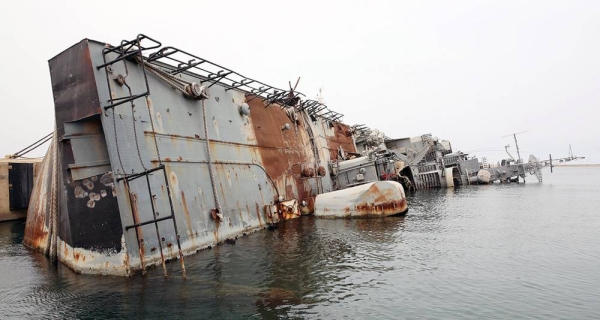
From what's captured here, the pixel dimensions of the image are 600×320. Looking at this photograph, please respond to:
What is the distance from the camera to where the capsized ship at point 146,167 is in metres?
10.5

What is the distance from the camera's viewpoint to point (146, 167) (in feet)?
37.9

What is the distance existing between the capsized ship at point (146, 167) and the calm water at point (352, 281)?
0.99 m

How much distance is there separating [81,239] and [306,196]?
1529 centimetres

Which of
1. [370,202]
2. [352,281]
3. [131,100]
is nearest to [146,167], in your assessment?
[131,100]

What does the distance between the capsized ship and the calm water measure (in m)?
0.99

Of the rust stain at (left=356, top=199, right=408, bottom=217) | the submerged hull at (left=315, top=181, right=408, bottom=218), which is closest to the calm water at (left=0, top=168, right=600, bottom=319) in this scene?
the rust stain at (left=356, top=199, right=408, bottom=217)

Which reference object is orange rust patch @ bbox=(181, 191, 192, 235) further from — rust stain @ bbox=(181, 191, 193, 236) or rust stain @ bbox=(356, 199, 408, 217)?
rust stain @ bbox=(356, 199, 408, 217)

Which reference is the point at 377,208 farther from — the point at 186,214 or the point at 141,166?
the point at 141,166

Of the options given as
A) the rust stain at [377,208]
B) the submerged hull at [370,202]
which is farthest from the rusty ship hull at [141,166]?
the rust stain at [377,208]

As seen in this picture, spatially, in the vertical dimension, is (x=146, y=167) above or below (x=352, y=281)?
above

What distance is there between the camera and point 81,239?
10891 mm

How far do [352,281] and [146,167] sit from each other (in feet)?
26.4

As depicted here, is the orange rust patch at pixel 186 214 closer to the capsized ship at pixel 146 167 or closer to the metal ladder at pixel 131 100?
the capsized ship at pixel 146 167

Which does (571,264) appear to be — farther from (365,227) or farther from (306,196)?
(306,196)
